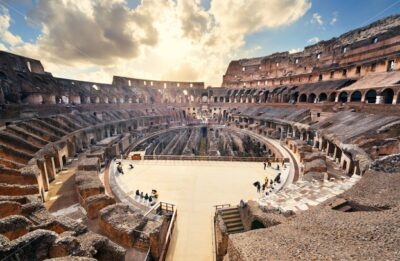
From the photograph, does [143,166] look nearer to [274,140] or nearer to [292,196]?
[292,196]

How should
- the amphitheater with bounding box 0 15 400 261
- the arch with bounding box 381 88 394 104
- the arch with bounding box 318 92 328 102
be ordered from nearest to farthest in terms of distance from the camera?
the amphitheater with bounding box 0 15 400 261 → the arch with bounding box 381 88 394 104 → the arch with bounding box 318 92 328 102

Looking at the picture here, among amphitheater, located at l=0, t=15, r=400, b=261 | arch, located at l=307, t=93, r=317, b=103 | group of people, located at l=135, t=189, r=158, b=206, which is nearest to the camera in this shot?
amphitheater, located at l=0, t=15, r=400, b=261

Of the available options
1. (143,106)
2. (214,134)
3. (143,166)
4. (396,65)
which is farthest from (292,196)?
(143,106)

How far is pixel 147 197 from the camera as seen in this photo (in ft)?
37.4

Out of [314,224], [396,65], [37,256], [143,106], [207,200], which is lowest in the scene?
[207,200]

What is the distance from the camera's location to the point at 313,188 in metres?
9.81

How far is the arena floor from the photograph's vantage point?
8.35 metres

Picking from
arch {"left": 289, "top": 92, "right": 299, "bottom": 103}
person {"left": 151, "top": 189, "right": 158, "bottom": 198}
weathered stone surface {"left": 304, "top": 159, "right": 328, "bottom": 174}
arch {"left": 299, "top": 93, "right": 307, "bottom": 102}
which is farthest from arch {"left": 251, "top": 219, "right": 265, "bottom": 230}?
arch {"left": 289, "top": 92, "right": 299, "bottom": 103}

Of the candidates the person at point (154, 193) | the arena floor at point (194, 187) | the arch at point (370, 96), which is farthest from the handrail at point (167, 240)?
the arch at point (370, 96)

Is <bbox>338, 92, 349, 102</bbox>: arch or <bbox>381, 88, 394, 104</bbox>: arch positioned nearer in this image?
<bbox>381, 88, 394, 104</bbox>: arch

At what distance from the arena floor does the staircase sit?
85 cm

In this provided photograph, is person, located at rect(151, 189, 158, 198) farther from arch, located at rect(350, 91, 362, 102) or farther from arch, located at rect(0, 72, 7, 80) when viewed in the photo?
arch, located at rect(350, 91, 362, 102)

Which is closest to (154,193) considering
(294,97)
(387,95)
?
(387,95)

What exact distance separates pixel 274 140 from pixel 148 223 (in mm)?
21657
